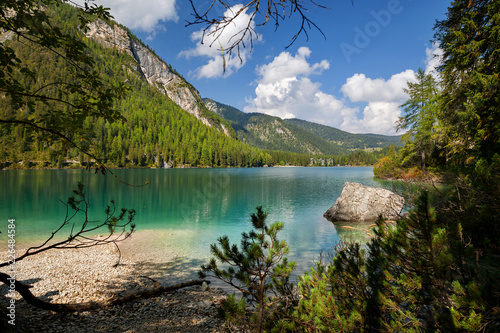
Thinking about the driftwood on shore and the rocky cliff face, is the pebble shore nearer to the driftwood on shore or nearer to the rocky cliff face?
the driftwood on shore

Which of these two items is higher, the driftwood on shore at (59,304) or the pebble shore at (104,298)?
the driftwood on shore at (59,304)

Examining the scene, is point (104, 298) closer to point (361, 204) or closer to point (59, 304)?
point (59, 304)

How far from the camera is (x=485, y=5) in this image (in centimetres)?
938

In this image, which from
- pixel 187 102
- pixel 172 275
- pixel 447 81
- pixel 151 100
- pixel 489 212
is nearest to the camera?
pixel 489 212

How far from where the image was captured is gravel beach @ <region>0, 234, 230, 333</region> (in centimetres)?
466

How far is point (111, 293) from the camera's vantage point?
662 cm

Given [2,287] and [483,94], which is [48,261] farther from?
[483,94]

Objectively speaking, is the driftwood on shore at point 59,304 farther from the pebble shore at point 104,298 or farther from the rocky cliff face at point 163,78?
the rocky cliff face at point 163,78

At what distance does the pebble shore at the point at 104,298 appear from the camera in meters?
4.62

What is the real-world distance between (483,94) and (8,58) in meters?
13.2

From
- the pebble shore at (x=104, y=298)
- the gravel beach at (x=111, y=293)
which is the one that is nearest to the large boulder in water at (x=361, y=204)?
the gravel beach at (x=111, y=293)

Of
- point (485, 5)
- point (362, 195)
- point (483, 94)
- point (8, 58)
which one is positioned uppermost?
point (485, 5)

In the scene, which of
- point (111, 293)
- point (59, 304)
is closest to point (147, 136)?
point (111, 293)

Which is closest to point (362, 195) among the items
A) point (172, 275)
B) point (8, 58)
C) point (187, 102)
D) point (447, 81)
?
point (447, 81)
